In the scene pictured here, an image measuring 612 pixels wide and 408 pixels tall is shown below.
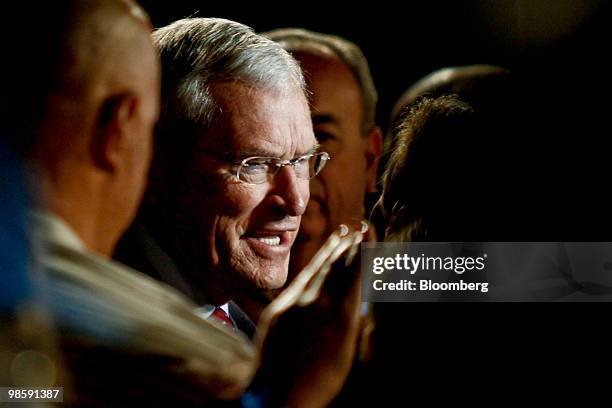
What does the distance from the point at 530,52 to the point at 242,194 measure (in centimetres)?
85

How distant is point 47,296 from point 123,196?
26cm

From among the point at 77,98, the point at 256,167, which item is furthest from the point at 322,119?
the point at 77,98

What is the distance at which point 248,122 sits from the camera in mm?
1763

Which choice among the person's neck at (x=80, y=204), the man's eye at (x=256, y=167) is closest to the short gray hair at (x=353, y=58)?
the man's eye at (x=256, y=167)

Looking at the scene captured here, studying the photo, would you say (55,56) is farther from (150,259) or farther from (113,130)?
(150,259)

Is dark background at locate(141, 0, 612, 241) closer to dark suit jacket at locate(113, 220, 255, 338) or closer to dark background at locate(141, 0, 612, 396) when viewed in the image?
dark background at locate(141, 0, 612, 396)

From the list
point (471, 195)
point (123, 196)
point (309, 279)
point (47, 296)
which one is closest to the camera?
point (47, 296)

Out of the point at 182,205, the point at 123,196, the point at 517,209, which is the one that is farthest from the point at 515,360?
the point at 123,196

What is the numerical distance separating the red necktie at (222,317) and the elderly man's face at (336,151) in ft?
0.82

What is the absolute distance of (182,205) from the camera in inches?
70.7

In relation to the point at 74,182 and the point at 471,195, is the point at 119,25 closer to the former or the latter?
the point at 74,182

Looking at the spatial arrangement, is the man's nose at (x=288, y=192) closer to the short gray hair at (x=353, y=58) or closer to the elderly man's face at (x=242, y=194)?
the elderly man's face at (x=242, y=194)

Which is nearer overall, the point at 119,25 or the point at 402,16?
the point at 119,25

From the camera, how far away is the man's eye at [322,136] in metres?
1.95
